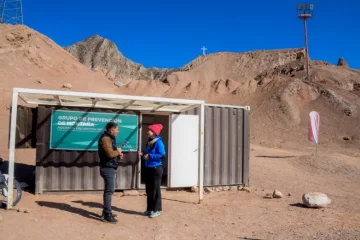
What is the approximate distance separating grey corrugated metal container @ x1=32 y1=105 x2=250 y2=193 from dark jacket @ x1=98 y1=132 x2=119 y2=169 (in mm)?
2893

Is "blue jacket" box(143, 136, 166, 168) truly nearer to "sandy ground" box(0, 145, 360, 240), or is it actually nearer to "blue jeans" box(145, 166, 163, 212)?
"blue jeans" box(145, 166, 163, 212)

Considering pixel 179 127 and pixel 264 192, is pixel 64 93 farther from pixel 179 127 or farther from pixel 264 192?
pixel 264 192

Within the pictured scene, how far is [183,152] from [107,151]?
3.76 meters

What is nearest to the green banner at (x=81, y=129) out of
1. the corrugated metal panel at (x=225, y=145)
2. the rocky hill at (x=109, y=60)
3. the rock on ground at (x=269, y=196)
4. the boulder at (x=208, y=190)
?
the corrugated metal panel at (x=225, y=145)

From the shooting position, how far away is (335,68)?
4912 centimetres

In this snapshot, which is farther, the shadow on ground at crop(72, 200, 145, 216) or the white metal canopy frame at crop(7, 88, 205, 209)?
the shadow on ground at crop(72, 200, 145, 216)

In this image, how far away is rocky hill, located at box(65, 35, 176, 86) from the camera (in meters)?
86.5

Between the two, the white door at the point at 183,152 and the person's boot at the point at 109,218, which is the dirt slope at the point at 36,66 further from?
the person's boot at the point at 109,218

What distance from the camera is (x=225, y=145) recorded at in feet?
34.4

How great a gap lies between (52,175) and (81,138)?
3.70ft

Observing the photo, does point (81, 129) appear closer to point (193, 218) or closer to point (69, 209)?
point (69, 209)

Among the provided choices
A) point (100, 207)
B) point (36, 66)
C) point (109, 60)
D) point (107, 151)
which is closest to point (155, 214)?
point (100, 207)

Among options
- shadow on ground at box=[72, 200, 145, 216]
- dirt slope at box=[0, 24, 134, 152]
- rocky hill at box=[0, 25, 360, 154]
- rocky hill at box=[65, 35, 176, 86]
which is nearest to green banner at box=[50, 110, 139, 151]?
shadow on ground at box=[72, 200, 145, 216]

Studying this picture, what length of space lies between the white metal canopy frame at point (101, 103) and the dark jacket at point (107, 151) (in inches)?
58.0
